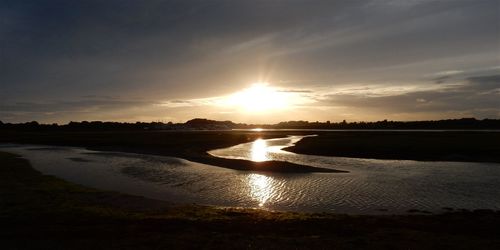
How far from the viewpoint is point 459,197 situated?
68.7 feet

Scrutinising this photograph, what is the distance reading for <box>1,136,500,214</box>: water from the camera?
64.3 ft

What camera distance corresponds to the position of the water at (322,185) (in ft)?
64.3

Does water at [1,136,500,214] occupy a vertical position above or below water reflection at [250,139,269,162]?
below

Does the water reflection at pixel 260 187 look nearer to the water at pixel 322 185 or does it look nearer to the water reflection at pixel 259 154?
the water at pixel 322 185

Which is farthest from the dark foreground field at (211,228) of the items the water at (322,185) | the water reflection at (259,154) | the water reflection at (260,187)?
the water reflection at (259,154)

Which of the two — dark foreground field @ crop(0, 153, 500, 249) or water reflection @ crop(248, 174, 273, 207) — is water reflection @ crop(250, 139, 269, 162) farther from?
dark foreground field @ crop(0, 153, 500, 249)

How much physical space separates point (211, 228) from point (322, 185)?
1350cm

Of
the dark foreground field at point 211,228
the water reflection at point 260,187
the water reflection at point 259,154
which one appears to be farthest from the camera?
the water reflection at point 259,154

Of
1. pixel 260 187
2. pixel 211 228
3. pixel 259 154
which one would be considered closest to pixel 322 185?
pixel 260 187

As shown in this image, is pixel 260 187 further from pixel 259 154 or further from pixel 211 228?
pixel 259 154

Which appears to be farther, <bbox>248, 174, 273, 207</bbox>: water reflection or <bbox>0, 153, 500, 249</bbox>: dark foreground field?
<bbox>248, 174, 273, 207</bbox>: water reflection

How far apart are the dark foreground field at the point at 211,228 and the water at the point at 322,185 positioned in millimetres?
3166

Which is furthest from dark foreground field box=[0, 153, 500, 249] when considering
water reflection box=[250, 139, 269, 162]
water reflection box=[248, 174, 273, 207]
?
water reflection box=[250, 139, 269, 162]

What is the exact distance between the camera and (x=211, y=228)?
13445mm
